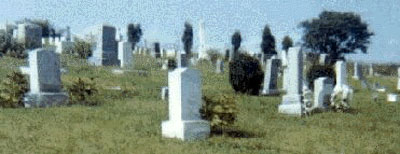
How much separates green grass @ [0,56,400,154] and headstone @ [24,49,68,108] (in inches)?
46.4

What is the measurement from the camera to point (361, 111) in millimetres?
20391

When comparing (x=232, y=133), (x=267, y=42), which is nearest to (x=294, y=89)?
(x=232, y=133)

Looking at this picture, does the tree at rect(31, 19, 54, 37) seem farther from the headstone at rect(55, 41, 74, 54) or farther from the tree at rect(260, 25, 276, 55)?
the tree at rect(260, 25, 276, 55)

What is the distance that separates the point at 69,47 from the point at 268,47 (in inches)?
1026

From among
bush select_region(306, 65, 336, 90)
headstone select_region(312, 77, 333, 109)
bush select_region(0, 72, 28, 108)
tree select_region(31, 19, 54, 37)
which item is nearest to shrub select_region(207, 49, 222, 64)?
tree select_region(31, 19, 54, 37)

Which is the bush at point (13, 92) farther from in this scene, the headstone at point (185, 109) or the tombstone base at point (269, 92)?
the tombstone base at point (269, 92)

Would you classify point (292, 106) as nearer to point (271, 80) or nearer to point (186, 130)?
point (271, 80)

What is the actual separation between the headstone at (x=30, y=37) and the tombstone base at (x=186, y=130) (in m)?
23.1

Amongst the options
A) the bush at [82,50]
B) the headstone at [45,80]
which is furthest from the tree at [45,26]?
the headstone at [45,80]

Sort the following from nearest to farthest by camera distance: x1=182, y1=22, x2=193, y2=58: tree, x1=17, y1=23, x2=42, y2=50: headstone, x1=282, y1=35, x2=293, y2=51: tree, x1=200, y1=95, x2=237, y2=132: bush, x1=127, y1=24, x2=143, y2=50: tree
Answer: x1=200, y1=95, x2=237, y2=132: bush
x1=17, y1=23, x2=42, y2=50: headstone
x1=282, y1=35, x2=293, y2=51: tree
x1=182, y1=22, x2=193, y2=58: tree
x1=127, y1=24, x2=143, y2=50: tree

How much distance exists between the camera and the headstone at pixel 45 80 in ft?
58.7

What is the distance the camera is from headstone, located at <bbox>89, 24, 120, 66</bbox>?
33562 millimetres

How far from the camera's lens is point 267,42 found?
60.2 m

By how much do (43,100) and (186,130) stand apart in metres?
6.62
